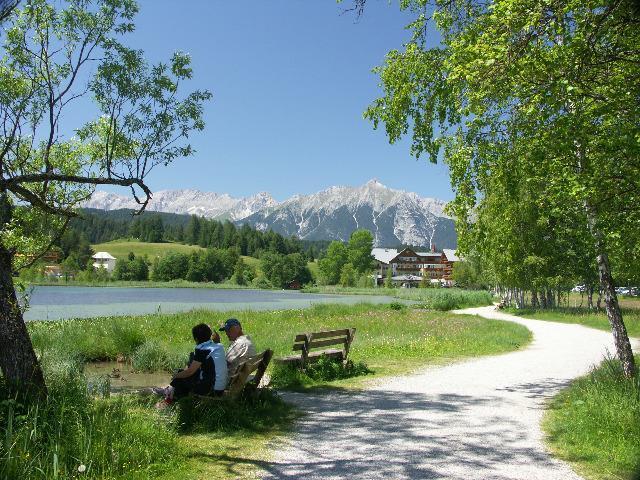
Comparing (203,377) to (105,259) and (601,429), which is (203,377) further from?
(105,259)

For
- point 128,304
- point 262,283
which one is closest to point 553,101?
point 128,304

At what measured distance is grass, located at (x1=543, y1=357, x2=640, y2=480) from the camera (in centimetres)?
543

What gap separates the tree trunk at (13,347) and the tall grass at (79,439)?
0.55ft

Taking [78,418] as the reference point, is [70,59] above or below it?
above

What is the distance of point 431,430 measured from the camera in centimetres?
686

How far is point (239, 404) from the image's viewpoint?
715cm

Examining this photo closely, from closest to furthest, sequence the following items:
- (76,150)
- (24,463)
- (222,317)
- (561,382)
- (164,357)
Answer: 1. (24,463)
2. (561,382)
3. (76,150)
4. (164,357)
5. (222,317)

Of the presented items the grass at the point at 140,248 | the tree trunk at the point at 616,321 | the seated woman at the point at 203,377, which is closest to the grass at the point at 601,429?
the tree trunk at the point at 616,321

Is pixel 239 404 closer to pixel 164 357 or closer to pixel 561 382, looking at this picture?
pixel 561 382

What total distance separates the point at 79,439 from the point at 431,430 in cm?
420

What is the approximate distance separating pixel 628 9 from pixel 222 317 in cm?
2461

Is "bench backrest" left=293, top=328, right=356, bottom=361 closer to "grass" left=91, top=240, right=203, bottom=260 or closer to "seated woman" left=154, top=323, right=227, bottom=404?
"seated woman" left=154, top=323, right=227, bottom=404

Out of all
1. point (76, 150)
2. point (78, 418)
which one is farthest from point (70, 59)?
point (78, 418)

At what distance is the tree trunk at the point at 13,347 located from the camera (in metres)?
5.62
